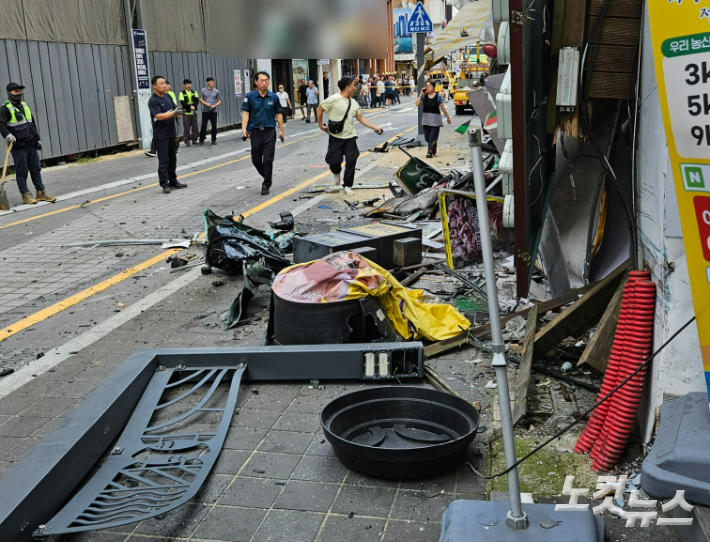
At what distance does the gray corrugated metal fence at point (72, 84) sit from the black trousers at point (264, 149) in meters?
7.93

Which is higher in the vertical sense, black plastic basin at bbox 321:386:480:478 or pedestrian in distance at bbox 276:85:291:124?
pedestrian in distance at bbox 276:85:291:124

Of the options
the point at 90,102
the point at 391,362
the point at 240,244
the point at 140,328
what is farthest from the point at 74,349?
the point at 90,102

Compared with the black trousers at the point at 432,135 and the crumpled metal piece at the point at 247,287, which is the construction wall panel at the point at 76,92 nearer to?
the black trousers at the point at 432,135

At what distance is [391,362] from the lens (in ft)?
15.9

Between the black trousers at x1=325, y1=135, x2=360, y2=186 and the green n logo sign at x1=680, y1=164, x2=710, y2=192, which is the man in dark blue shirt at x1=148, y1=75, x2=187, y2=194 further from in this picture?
the green n logo sign at x1=680, y1=164, x2=710, y2=192

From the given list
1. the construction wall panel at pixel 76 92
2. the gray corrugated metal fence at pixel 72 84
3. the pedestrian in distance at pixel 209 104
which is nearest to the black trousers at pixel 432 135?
the gray corrugated metal fence at pixel 72 84

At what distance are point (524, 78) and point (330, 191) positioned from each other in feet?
29.2

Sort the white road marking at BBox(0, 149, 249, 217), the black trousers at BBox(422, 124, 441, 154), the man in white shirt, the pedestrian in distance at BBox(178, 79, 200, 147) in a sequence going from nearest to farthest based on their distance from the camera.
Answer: the white road marking at BBox(0, 149, 249, 217)
the black trousers at BBox(422, 124, 441, 154)
the pedestrian in distance at BBox(178, 79, 200, 147)
the man in white shirt

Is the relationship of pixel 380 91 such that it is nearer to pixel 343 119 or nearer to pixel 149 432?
pixel 343 119

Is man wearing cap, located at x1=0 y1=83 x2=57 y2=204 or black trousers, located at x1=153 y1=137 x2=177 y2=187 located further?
black trousers, located at x1=153 y1=137 x2=177 y2=187

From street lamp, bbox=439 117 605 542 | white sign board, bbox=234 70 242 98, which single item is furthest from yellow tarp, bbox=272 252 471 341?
white sign board, bbox=234 70 242 98

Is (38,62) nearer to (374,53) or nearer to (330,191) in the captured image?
(330,191)

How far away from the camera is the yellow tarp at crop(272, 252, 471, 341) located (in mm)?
5168

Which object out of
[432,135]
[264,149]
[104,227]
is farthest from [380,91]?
[104,227]
